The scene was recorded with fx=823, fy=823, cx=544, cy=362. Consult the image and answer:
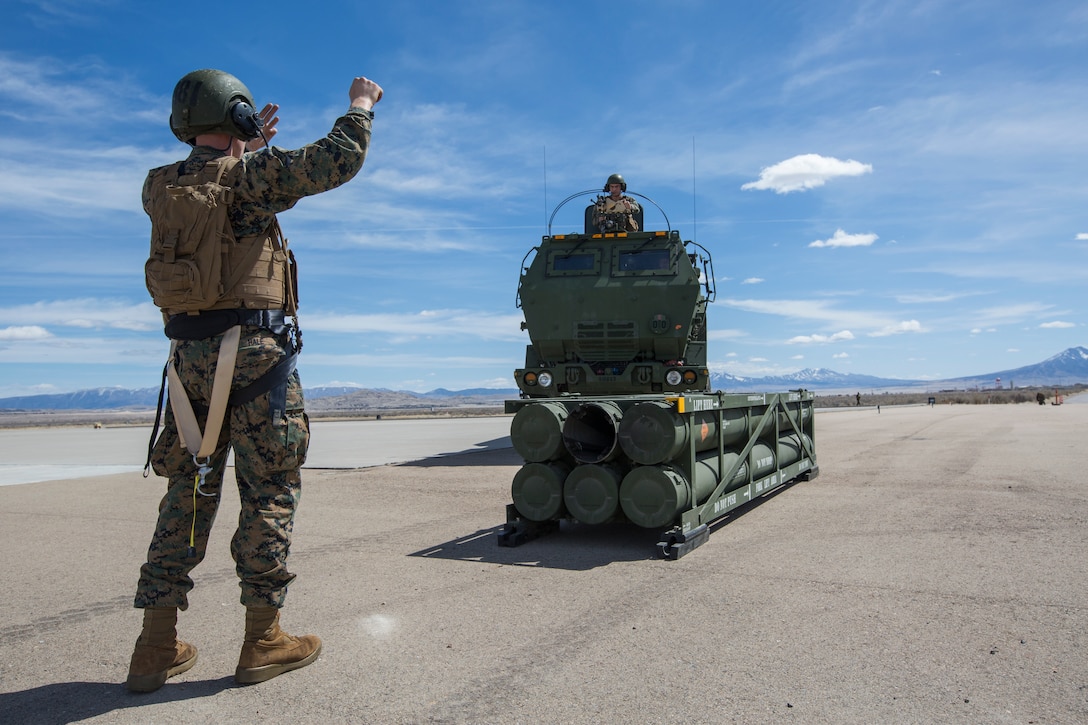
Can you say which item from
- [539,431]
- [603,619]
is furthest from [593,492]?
[603,619]

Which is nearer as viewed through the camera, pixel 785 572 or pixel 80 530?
pixel 785 572

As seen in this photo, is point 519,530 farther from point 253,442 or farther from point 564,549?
point 253,442

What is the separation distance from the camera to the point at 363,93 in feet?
11.1

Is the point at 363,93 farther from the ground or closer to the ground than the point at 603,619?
farther from the ground

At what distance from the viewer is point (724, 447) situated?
276 inches

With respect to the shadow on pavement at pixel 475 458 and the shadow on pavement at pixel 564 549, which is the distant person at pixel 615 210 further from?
the shadow on pavement at pixel 564 549

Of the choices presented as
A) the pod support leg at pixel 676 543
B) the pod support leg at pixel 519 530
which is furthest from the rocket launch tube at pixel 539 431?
the pod support leg at pixel 676 543

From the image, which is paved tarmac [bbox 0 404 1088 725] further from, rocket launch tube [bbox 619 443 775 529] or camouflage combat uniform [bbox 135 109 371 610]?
camouflage combat uniform [bbox 135 109 371 610]

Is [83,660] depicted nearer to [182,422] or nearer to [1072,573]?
[182,422]

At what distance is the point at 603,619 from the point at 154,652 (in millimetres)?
2024

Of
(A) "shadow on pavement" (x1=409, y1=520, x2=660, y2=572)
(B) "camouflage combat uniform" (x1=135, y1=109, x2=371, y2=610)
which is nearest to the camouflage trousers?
(B) "camouflage combat uniform" (x1=135, y1=109, x2=371, y2=610)

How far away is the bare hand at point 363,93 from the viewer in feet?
11.1

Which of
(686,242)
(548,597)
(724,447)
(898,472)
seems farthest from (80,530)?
(898,472)

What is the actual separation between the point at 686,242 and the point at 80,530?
23.1ft
